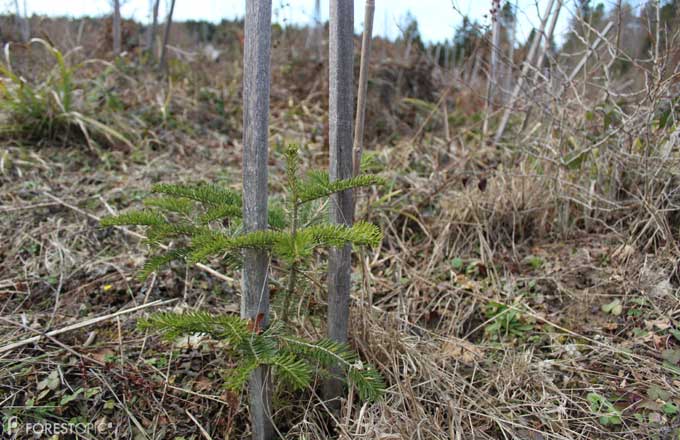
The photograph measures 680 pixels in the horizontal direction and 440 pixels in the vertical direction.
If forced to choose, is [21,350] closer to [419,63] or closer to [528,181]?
[528,181]

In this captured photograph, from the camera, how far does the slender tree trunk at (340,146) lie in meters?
1.36

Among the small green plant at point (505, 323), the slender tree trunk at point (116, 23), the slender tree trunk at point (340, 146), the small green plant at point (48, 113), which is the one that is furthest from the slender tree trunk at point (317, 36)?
the slender tree trunk at point (340, 146)

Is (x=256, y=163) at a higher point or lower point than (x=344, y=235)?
higher

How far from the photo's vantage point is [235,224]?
1417 millimetres

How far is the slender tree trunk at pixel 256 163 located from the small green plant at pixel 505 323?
1.08 meters

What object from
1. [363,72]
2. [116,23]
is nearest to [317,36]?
[116,23]

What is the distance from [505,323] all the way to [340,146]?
1.18 m

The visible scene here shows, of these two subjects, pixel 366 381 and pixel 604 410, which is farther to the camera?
pixel 604 410

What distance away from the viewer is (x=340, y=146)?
142cm

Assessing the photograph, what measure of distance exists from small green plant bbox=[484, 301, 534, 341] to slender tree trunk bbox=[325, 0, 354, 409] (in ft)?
2.68

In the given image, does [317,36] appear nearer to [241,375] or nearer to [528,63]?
[528,63]

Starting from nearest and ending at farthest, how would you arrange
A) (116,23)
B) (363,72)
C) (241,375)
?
(241,375), (363,72), (116,23)

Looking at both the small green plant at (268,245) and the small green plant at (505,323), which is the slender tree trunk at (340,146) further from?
the small green plant at (505,323)

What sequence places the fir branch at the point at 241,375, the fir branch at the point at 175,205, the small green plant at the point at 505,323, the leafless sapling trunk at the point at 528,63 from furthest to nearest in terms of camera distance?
the leafless sapling trunk at the point at 528,63 → the small green plant at the point at 505,323 → the fir branch at the point at 175,205 → the fir branch at the point at 241,375
